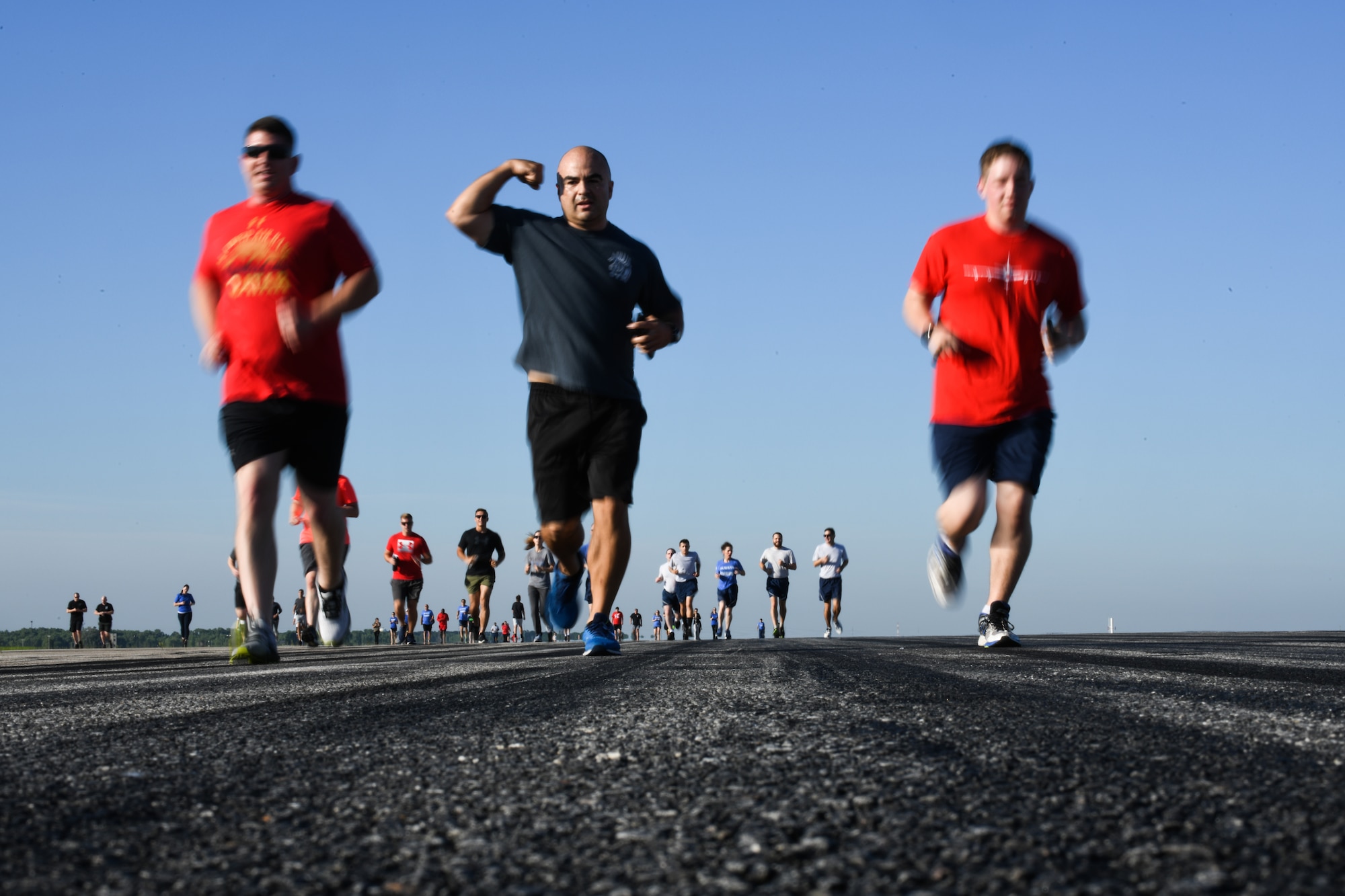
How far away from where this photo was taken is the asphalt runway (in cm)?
89

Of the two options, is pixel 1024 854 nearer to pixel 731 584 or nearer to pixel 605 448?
pixel 605 448

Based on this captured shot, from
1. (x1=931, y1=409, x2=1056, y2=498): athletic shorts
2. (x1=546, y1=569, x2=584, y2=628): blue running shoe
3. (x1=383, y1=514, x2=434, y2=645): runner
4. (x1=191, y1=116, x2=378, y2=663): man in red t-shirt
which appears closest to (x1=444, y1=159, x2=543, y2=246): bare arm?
(x1=191, y1=116, x2=378, y2=663): man in red t-shirt

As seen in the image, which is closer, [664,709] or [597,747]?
[597,747]

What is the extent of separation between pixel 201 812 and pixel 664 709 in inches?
43.3

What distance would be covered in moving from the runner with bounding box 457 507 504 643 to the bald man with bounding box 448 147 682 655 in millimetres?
10857

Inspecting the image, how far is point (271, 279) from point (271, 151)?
66cm

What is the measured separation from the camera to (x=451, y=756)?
1.55 m

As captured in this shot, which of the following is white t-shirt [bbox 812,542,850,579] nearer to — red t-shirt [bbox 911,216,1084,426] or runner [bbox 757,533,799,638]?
runner [bbox 757,533,799,638]

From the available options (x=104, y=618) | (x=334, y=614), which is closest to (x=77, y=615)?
(x=104, y=618)

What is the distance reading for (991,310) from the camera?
5.35 m

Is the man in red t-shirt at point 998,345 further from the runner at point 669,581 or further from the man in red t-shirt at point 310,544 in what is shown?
the runner at point 669,581

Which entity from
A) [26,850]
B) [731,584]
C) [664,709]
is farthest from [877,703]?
[731,584]

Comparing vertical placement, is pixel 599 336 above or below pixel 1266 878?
above

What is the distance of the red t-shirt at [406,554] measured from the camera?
51.8 ft
